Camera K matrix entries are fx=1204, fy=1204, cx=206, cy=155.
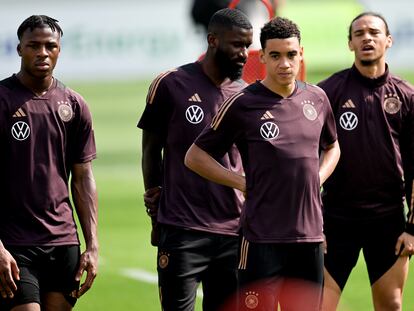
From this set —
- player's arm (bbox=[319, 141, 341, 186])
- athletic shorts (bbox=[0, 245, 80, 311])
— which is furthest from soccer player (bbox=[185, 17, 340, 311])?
athletic shorts (bbox=[0, 245, 80, 311])

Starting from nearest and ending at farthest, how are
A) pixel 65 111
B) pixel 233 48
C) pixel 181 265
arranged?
pixel 65 111, pixel 181 265, pixel 233 48

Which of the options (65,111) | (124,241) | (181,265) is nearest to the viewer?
(65,111)

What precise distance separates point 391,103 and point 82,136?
89.2 inches

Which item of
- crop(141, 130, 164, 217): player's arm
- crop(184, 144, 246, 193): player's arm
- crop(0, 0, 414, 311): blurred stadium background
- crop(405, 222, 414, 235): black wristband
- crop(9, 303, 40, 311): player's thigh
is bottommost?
crop(0, 0, 414, 311): blurred stadium background

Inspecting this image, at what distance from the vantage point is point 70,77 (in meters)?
31.6

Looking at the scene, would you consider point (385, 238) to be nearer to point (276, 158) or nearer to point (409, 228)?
point (409, 228)

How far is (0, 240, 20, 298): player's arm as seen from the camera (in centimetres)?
711

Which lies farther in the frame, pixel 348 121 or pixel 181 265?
pixel 348 121

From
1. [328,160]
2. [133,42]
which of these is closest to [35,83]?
[328,160]

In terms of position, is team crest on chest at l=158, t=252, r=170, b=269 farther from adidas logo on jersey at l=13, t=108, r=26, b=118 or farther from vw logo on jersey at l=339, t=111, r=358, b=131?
vw logo on jersey at l=339, t=111, r=358, b=131

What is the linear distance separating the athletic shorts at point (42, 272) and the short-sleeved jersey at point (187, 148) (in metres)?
0.79

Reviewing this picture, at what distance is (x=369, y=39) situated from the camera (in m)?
8.53

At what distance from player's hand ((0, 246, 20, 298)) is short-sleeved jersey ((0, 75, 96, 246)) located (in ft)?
0.70

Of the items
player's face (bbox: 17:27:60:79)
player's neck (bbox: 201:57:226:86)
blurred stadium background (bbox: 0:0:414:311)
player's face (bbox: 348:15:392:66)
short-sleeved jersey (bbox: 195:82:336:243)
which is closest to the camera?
short-sleeved jersey (bbox: 195:82:336:243)
